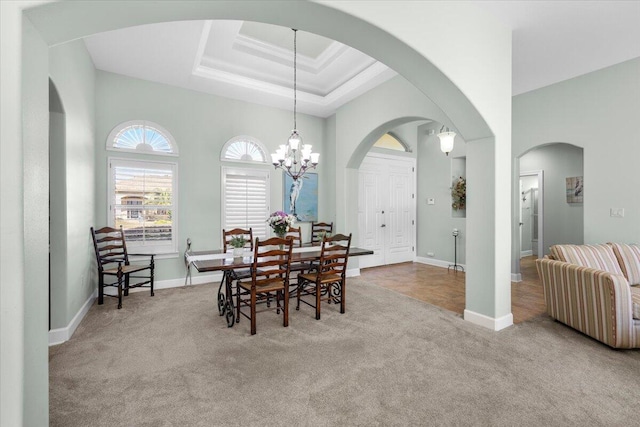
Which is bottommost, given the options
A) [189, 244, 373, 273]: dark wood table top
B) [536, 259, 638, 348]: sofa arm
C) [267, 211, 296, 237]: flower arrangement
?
[536, 259, 638, 348]: sofa arm

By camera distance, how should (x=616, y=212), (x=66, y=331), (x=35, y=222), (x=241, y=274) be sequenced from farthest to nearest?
(x=616, y=212), (x=241, y=274), (x=66, y=331), (x=35, y=222)

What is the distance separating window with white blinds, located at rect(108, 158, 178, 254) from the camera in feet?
14.2

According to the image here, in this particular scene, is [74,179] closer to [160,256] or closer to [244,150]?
[160,256]

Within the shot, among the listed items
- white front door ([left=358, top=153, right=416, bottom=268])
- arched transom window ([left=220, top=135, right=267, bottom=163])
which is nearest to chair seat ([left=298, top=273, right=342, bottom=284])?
white front door ([left=358, top=153, right=416, bottom=268])

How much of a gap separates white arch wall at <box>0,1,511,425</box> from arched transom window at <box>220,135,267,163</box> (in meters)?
3.21

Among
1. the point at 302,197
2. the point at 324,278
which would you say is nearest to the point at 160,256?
the point at 302,197

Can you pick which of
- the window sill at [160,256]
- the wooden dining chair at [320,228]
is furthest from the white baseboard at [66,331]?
the wooden dining chair at [320,228]

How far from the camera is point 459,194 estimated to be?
19.7ft

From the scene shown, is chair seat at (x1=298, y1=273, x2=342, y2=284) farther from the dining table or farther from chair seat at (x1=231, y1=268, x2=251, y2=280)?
chair seat at (x1=231, y1=268, x2=251, y2=280)

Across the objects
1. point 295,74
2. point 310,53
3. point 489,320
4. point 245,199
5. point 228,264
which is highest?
point 310,53

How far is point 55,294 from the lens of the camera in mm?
2863

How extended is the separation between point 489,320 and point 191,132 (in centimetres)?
504

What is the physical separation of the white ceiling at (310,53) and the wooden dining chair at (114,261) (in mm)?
2422

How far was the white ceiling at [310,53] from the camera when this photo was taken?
304 centimetres
